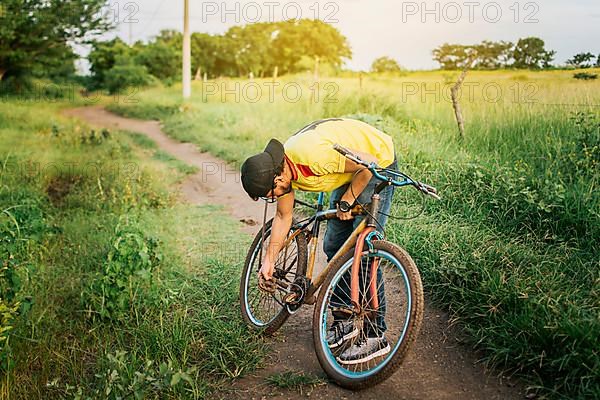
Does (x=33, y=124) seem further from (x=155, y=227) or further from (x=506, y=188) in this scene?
(x=506, y=188)

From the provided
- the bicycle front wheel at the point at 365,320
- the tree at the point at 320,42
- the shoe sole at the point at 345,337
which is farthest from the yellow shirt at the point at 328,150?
the tree at the point at 320,42

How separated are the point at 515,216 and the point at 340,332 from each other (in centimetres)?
233

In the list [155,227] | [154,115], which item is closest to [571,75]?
[155,227]

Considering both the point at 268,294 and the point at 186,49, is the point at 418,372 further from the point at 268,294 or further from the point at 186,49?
the point at 186,49

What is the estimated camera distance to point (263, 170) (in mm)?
3604

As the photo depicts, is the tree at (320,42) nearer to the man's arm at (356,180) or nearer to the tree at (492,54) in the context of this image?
the tree at (492,54)

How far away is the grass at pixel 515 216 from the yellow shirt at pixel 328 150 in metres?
1.28

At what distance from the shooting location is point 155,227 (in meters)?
6.82

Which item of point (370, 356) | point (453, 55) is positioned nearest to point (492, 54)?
point (453, 55)

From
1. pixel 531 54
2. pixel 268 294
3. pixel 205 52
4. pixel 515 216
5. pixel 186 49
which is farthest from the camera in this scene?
pixel 205 52

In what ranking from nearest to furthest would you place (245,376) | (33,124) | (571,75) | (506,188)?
(245,376), (506,188), (571,75), (33,124)

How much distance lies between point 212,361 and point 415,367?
1325mm

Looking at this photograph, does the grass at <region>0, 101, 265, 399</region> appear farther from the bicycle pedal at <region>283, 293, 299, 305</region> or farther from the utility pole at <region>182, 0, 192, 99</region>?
the utility pole at <region>182, 0, 192, 99</region>

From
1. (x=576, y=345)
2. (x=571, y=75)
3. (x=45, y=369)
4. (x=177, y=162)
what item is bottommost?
(x=45, y=369)
